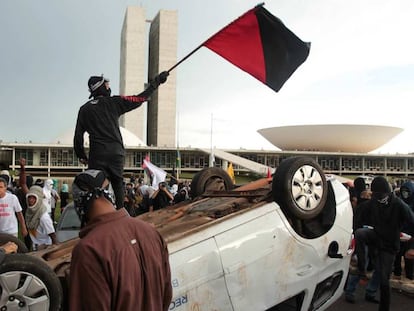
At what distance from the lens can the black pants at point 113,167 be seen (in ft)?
14.1

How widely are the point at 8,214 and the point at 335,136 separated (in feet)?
362

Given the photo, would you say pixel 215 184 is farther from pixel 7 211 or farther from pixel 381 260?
pixel 7 211

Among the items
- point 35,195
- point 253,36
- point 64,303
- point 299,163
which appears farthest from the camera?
point 35,195

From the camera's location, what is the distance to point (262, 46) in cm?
588

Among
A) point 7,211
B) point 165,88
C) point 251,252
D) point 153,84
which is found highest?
point 165,88

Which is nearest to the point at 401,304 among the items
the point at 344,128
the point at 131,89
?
the point at 131,89

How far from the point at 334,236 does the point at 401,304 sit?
240cm

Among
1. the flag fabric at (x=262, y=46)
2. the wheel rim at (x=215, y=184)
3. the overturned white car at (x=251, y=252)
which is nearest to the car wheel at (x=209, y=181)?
the wheel rim at (x=215, y=184)

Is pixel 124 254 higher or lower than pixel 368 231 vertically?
higher

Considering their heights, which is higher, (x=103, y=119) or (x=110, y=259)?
(x=103, y=119)

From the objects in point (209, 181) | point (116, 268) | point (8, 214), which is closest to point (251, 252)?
point (116, 268)

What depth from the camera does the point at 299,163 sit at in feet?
13.1

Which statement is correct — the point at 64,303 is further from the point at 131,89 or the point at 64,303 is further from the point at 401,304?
the point at 131,89

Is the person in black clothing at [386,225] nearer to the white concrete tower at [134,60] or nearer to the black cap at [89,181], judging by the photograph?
the black cap at [89,181]
